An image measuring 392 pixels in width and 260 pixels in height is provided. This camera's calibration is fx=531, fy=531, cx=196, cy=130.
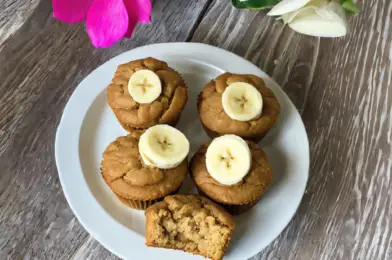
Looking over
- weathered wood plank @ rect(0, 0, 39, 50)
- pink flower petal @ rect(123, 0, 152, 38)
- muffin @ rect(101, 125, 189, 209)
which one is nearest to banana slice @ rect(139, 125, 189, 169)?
muffin @ rect(101, 125, 189, 209)

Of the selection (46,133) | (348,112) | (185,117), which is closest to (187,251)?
(185,117)

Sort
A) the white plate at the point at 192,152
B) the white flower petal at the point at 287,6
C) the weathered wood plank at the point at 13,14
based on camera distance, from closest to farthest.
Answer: the white flower petal at the point at 287,6 < the white plate at the point at 192,152 < the weathered wood plank at the point at 13,14

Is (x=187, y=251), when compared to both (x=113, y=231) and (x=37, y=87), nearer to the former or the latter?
(x=113, y=231)

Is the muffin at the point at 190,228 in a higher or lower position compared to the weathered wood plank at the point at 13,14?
lower

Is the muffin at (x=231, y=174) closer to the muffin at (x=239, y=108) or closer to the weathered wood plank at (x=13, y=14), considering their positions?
Answer: the muffin at (x=239, y=108)

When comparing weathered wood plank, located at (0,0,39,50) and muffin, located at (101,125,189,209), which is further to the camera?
weathered wood plank, located at (0,0,39,50)

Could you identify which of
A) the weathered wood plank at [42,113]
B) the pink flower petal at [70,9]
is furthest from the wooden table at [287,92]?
the pink flower petal at [70,9]

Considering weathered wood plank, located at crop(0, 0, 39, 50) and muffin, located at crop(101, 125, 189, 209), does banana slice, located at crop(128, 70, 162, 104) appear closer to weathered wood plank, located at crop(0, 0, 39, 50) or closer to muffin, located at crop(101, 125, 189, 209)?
muffin, located at crop(101, 125, 189, 209)
